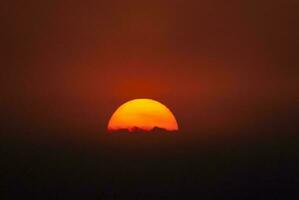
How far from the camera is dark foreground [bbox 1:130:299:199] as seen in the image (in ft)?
36.9

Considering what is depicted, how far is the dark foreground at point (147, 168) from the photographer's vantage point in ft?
36.9

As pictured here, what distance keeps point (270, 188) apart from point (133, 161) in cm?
335

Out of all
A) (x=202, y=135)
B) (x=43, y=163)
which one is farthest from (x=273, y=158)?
(x=43, y=163)

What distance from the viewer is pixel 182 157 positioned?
13.1m

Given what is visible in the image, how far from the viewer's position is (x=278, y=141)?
1373cm

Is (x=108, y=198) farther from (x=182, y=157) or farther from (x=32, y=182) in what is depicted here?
(x=182, y=157)

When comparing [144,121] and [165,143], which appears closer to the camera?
[144,121]

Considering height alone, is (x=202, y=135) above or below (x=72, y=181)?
above

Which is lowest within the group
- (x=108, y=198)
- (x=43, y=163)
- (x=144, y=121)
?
(x=108, y=198)

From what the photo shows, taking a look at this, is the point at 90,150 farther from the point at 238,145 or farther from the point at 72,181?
the point at 238,145

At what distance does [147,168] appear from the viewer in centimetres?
1239

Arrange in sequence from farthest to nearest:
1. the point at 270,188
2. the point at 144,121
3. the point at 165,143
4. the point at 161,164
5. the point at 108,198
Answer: the point at 165,143 → the point at 161,164 → the point at 270,188 → the point at 108,198 → the point at 144,121

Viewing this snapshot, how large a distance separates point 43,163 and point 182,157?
3.53m

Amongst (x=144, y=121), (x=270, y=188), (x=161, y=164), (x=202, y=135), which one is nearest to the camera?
(x=144, y=121)
